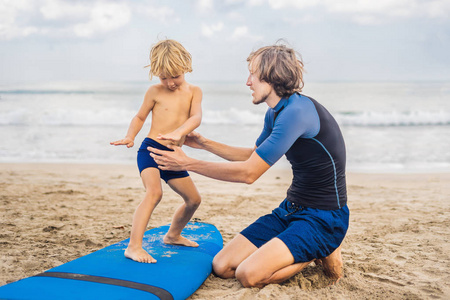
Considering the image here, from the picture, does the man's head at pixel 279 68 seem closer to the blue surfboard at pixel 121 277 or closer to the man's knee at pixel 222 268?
the man's knee at pixel 222 268

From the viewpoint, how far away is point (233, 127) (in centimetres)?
1518

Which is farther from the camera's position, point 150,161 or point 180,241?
point 180,241

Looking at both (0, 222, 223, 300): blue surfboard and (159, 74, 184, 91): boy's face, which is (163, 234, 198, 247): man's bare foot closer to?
(0, 222, 223, 300): blue surfboard

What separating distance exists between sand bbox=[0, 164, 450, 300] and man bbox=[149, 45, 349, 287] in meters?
0.16

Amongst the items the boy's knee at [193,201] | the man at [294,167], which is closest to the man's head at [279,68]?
the man at [294,167]

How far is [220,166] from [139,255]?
0.99m

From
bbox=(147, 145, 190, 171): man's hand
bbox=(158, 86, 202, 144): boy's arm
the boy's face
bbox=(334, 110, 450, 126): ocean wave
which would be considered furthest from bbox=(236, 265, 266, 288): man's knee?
bbox=(334, 110, 450, 126): ocean wave

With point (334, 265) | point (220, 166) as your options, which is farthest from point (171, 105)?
point (334, 265)

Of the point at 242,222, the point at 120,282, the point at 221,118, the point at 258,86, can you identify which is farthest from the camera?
the point at 221,118

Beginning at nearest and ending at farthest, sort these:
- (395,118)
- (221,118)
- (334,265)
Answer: (334,265) → (395,118) → (221,118)

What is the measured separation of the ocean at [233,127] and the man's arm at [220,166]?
5819 millimetres

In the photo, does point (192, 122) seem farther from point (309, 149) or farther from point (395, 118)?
point (395, 118)

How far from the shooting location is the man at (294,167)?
2.98 metres

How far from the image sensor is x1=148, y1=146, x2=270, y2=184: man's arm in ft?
9.77
